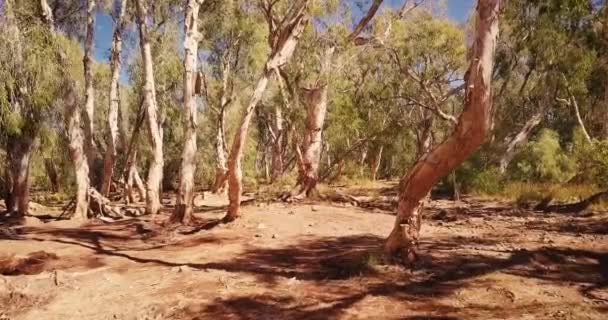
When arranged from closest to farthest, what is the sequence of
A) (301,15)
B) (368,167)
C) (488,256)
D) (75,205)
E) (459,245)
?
(488,256) < (459,245) < (301,15) < (75,205) < (368,167)

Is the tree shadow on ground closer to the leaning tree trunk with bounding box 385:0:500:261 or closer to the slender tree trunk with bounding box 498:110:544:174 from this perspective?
the leaning tree trunk with bounding box 385:0:500:261

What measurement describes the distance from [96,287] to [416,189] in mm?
4263

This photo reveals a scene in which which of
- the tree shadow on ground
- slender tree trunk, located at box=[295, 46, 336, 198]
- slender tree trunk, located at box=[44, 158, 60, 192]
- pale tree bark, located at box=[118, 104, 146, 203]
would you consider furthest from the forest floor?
slender tree trunk, located at box=[44, 158, 60, 192]

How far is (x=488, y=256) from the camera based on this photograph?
693cm

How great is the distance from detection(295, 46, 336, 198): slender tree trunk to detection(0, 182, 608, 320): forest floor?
4164 millimetres

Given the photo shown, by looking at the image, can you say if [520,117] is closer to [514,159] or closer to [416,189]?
[514,159]

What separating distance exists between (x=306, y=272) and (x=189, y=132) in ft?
15.7

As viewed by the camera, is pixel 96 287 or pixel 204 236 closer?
pixel 96 287

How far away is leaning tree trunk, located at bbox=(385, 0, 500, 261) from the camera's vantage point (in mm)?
5039

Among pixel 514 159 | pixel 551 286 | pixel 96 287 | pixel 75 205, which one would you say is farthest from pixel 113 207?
pixel 514 159

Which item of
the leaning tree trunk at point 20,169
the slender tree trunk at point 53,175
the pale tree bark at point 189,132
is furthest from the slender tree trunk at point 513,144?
the slender tree trunk at point 53,175

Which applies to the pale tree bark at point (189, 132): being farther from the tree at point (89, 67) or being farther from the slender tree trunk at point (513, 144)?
the slender tree trunk at point (513, 144)

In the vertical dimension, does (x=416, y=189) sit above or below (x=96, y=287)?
above

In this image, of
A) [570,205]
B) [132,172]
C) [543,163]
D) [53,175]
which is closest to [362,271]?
[570,205]
